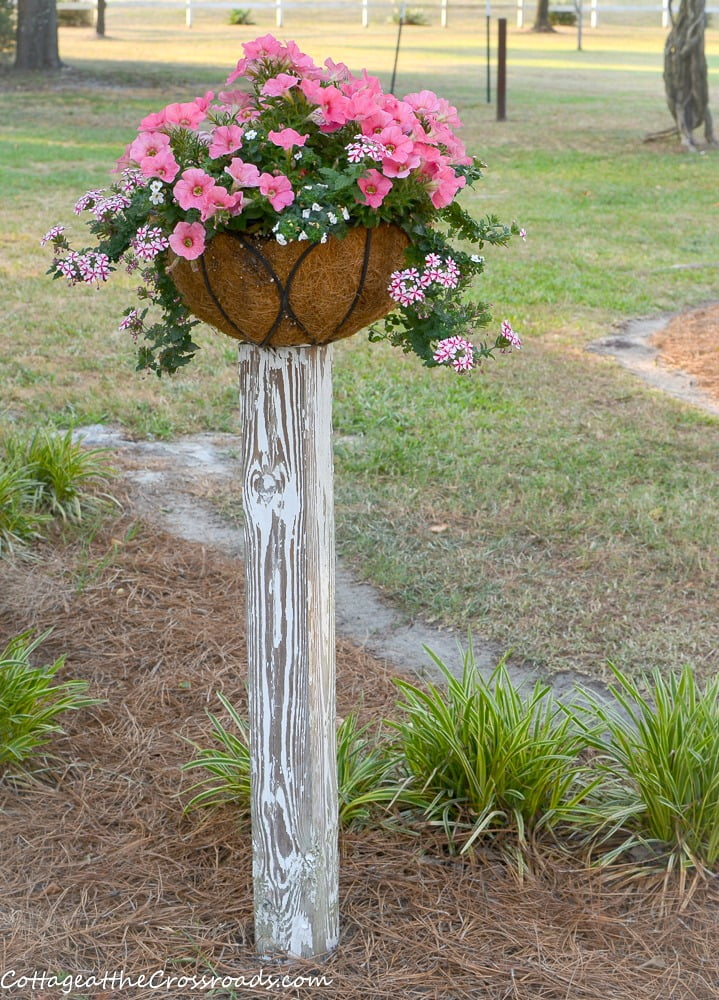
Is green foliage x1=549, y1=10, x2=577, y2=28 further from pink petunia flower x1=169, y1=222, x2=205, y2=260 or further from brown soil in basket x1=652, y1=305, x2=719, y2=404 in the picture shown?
pink petunia flower x1=169, y1=222, x2=205, y2=260

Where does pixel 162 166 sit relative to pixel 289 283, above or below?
above

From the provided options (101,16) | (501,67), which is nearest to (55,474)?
(501,67)

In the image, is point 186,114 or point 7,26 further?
point 7,26

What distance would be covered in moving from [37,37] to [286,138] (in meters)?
23.5

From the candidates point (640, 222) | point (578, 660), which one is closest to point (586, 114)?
point (640, 222)

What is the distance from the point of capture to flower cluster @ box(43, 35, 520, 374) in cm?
200

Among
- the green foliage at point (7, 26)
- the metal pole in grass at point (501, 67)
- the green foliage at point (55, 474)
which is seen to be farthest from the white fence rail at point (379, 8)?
the green foliage at point (55, 474)

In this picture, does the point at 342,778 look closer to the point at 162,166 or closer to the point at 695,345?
the point at 162,166

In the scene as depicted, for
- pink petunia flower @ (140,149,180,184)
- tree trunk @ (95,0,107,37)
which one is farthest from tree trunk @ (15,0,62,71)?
pink petunia flower @ (140,149,180,184)

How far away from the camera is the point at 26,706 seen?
3.15m

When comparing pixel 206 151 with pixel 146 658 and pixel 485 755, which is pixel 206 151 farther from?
pixel 146 658

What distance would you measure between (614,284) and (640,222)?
9.61 ft

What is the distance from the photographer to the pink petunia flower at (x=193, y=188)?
6.46ft

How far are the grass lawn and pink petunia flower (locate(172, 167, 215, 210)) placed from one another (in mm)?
2222
